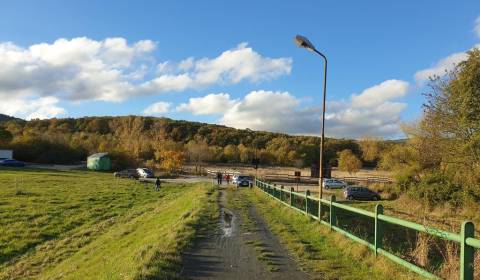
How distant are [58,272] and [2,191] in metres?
25.1

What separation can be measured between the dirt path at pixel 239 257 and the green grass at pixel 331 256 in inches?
12.9

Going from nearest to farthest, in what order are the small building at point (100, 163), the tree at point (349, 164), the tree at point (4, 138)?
the small building at point (100, 163) → the tree at point (349, 164) → the tree at point (4, 138)

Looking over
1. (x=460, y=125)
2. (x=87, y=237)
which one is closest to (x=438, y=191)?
(x=460, y=125)

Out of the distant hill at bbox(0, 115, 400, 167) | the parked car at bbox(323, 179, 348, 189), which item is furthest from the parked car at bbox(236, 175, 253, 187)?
the distant hill at bbox(0, 115, 400, 167)

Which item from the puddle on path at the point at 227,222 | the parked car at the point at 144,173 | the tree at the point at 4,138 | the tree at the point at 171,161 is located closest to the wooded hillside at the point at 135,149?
the tree at the point at 4,138

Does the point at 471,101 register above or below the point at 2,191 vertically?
above


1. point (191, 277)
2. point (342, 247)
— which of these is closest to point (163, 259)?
point (191, 277)

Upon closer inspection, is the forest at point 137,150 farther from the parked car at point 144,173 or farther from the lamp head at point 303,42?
the lamp head at point 303,42

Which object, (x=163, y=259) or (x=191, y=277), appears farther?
(x=163, y=259)

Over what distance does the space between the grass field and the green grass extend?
2560 mm

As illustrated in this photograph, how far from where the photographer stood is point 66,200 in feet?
108

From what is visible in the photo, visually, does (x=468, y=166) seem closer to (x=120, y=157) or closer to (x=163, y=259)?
(x=163, y=259)

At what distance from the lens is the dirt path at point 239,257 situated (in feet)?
27.9

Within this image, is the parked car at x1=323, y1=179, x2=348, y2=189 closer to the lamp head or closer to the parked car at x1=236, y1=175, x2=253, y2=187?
the parked car at x1=236, y1=175, x2=253, y2=187
